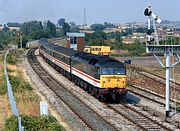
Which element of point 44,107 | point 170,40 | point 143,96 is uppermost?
point 170,40

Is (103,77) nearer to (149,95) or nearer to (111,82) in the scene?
(111,82)

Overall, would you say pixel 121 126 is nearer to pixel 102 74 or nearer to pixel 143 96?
pixel 102 74

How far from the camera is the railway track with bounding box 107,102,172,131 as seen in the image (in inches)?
747

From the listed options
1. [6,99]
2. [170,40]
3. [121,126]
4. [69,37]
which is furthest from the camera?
[69,37]

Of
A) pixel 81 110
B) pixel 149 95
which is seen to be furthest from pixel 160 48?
pixel 149 95

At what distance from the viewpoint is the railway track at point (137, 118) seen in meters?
19.0

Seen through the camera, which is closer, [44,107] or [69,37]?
[44,107]

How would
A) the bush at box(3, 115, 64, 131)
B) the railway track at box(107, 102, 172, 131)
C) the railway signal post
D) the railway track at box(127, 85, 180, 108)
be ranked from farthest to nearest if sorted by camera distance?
1. the railway track at box(127, 85, 180, 108)
2. the railway signal post
3. the railway track at box(107, 102, 172, 131)
4. the bush at box(3, 115, 64, 131)

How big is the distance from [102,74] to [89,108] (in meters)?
2.91

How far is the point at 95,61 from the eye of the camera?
27.6m

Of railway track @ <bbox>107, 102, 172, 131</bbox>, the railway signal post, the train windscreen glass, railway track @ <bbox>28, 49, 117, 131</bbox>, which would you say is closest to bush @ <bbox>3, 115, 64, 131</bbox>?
railway track @ <bbox>28, 49, 117, 131</bbox>

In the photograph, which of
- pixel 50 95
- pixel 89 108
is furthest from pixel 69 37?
pixel 89 108

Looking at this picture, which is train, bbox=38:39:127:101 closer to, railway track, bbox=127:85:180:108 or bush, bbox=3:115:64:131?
railway track, bbox=127:85:180:108

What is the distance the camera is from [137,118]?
21125 millimetres
